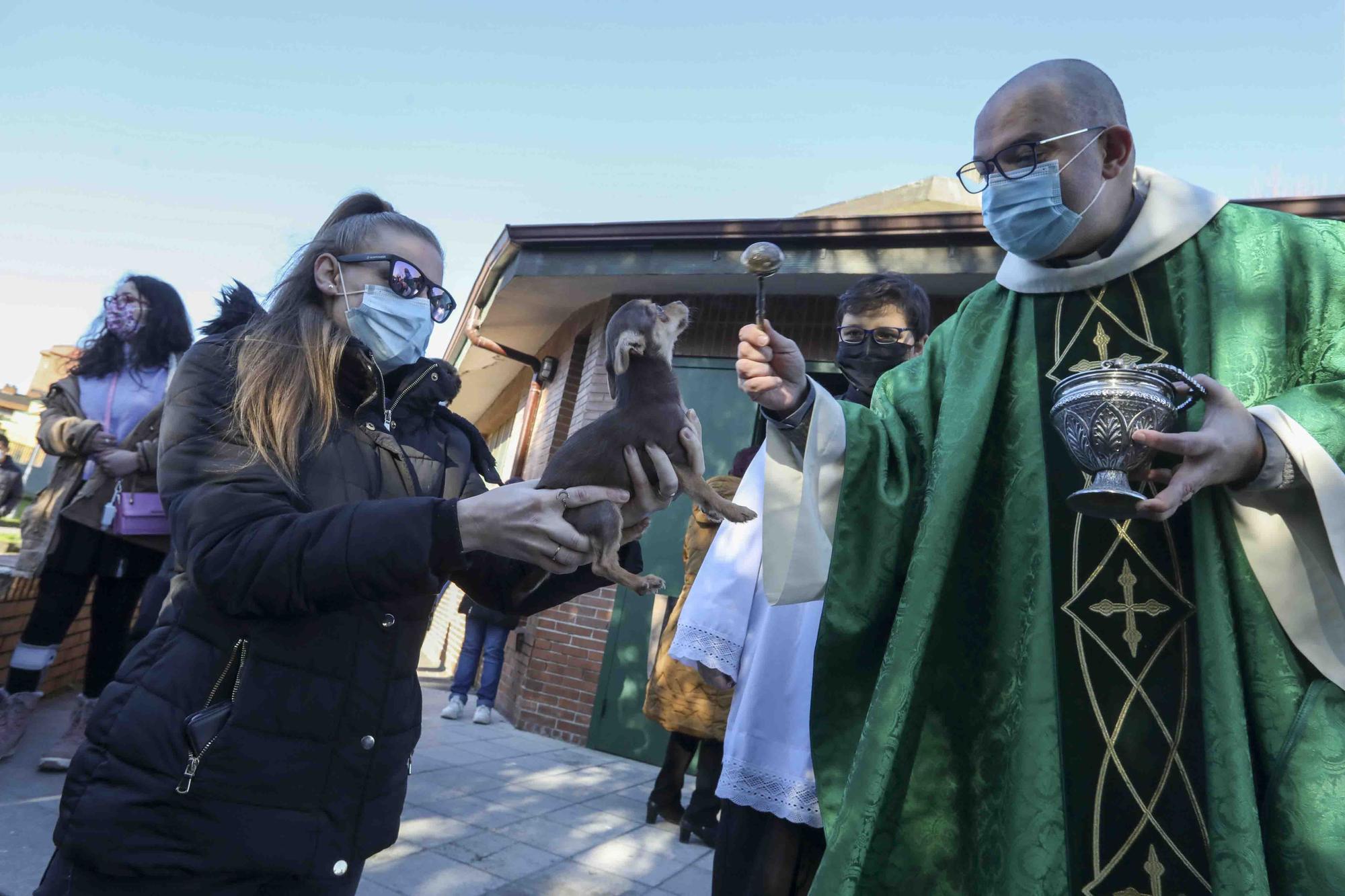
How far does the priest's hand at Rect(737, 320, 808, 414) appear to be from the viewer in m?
2.12

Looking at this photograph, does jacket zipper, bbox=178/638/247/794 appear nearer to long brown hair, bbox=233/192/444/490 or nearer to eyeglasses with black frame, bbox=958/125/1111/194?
long brown hair, bbox=233/192/444/490

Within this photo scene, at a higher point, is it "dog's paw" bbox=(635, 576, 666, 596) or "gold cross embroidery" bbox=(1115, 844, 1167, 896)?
"dog's paw" bbox=(635, 576, 666, 596)

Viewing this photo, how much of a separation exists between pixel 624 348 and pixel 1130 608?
1423 millimetres

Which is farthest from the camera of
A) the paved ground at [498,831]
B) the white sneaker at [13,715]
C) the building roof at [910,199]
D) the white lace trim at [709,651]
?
the building roof at [910,199]

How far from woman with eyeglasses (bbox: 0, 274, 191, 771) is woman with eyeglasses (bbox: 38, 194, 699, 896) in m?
2.55

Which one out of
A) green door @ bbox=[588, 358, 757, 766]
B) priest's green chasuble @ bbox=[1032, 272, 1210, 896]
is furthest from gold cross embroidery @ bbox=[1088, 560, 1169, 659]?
green door @ bbox=[588, 358, 757, 766]

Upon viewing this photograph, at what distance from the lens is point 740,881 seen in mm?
2775

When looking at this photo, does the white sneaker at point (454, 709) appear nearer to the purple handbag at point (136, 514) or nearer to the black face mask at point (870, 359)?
the purple handbag at point (136, 514)

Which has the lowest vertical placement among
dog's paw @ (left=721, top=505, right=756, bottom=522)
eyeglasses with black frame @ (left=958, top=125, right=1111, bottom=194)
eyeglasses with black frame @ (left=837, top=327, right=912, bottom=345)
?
dog's paw @ (left=721, top=505, right=756, bottom=522)

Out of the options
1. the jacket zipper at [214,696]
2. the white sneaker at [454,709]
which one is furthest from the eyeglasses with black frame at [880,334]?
the white sneaker at [454,709]

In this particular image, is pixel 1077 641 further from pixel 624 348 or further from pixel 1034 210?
pixel 624 348

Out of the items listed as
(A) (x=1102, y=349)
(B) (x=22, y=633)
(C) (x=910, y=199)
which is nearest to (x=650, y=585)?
(A) (x=1102, y=349)

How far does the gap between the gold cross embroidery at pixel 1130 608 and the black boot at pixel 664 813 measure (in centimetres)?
389

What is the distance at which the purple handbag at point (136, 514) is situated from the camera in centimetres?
410
